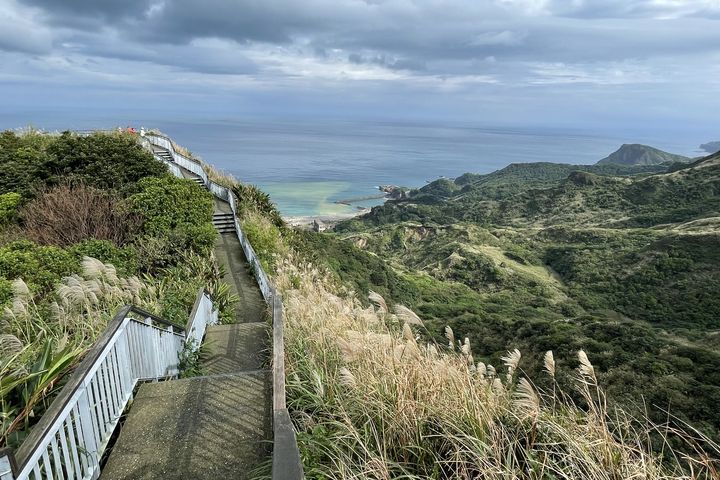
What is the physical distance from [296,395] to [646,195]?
127 m

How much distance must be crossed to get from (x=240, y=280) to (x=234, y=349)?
6.57m

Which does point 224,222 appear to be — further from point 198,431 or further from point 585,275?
point 585,275

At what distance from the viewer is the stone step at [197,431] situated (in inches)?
138

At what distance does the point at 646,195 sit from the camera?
10906 cm

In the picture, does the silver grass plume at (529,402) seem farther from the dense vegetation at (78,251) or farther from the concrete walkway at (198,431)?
the dense vegetation at (78,251)

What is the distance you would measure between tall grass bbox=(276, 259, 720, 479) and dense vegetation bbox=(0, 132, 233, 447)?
2.33 m

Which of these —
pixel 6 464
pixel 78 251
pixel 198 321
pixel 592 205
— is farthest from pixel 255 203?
pixel 592 205

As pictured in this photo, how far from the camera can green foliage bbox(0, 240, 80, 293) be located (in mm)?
9344

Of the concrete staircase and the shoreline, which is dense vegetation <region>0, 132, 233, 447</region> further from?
the shoreline

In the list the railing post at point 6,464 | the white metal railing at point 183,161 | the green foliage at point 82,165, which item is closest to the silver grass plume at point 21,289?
the railing post at point 6,464

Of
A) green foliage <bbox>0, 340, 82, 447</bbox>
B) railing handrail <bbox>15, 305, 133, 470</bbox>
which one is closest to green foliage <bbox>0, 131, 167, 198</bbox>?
green foliage <bbox>0, 340, 82, 447</bbox>

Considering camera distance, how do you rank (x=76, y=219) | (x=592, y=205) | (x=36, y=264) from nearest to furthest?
(x=36, y=264) < (x=76, y=219) < (x=592, y=205)

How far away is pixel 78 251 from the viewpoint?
10.8 metres

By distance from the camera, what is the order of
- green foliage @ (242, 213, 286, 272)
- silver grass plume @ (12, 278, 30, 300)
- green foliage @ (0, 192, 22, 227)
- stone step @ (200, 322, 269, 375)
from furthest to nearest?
green foliage @ (242, 213, 286, 272) → green foliage @ (0, 192, 22, 227) → silver grass plume @ (12, 278, 30, 300) → stone step @ (200, 322, 269, 375)
